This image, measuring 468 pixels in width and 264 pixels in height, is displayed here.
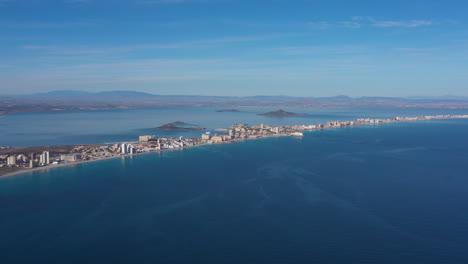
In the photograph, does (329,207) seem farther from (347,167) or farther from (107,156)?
(107,156)

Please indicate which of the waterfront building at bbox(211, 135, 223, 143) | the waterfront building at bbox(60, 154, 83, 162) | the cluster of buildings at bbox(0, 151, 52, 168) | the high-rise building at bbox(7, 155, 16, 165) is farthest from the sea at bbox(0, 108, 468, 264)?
the waterfront building at bbox(211, 135, 223, 143)

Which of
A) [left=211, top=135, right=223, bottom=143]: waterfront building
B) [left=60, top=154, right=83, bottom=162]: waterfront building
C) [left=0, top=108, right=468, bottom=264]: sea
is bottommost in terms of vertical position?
[left=0, top=108, right=468, bottom=264]: sea

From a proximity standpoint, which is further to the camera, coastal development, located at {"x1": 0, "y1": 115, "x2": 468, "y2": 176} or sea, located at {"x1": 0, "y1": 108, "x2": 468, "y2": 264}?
coastal development, located at {"x1": 0, "y1": 115, "x2": 468, "y2": 176}

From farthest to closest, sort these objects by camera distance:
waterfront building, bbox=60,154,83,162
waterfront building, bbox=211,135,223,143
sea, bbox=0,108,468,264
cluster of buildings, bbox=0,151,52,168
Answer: waterfront building, bbox=211,135,223,143 < waterfront building, bbox=60,154,83,162 < cluster of buildings, bbox=0,151,52,168 < sea, bbox=0,108,468,264

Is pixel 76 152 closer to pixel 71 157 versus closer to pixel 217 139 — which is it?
pixel 71 157

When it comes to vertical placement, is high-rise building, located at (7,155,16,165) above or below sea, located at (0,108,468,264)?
above

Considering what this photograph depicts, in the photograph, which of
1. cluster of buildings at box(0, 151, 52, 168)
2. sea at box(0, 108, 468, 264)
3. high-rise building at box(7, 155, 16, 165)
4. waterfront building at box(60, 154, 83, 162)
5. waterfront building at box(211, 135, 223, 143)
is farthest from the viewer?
waterfront building at box(211, 135, 223, 143)

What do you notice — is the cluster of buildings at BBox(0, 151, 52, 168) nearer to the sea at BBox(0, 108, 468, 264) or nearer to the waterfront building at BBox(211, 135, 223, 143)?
Answer: the sea at BBox(0, 108, 468, 264)

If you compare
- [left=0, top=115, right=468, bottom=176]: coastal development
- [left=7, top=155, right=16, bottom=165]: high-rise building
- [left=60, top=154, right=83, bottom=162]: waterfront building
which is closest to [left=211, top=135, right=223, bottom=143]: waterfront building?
[left=0, top=115, right=468, bottom=176]: coastal development

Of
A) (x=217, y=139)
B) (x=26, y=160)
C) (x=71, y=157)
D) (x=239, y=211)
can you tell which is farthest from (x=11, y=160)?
(x=217, y=139)
